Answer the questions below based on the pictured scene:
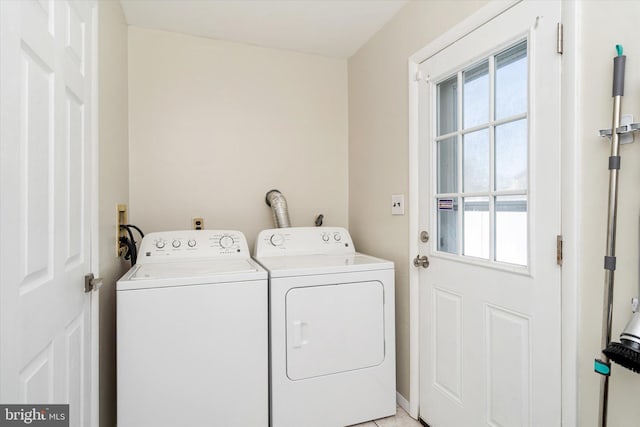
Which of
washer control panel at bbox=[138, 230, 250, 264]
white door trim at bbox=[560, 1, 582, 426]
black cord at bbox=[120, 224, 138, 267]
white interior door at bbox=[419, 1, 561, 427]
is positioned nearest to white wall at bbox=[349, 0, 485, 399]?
white interior door at bbox=[419, 1, 561, 427]

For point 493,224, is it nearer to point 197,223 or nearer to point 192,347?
point 192,347

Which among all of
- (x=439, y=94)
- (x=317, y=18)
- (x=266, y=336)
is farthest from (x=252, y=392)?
(x=317, y=18)

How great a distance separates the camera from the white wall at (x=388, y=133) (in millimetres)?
1910

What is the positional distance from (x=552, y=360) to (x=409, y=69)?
1655mm

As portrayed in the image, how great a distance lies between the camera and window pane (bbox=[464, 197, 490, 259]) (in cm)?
152

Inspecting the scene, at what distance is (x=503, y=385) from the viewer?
55.4 inches

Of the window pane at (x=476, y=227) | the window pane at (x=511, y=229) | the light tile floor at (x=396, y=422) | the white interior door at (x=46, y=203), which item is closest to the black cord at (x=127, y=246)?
the white interior door at (x=46, y=203)

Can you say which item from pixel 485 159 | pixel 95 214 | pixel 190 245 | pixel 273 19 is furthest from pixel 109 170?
pixel 485 159

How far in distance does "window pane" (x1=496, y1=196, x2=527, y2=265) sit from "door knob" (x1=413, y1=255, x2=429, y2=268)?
17.6 inches

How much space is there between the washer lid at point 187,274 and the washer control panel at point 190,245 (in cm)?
8

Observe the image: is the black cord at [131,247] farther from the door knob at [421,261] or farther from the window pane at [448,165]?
the window pane at [448,165]

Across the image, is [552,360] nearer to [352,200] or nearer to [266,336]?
[266,336]

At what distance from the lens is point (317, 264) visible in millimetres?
1932

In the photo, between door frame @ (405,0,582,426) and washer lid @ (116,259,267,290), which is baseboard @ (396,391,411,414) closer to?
door frame @ (405,0,582,426)
